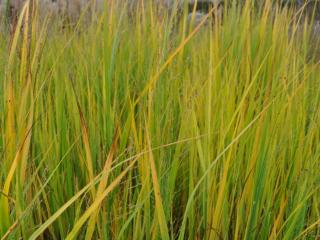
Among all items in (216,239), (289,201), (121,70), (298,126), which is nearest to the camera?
(216,239)

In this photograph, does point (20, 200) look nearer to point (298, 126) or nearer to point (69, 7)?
point (298, 126)

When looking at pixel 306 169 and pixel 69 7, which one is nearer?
pixel 306 169

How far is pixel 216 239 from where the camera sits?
0.76m

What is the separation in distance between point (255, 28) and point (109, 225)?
94 centimetres

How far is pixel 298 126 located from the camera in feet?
3.23

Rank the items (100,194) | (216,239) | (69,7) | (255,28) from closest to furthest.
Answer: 1. (100,194)
2. (216,239)
3. (255,28)
4. (69,7)

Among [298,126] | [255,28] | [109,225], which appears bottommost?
[109,225]

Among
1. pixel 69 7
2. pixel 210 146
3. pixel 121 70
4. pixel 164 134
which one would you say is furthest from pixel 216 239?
pixel 69 7

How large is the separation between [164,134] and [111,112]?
0.11m

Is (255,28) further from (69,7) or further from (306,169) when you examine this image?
(69,7)

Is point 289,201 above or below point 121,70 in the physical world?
below

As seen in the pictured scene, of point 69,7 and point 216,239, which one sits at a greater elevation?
point 69,7

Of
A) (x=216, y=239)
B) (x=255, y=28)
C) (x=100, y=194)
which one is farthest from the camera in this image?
(x=255, y=28)

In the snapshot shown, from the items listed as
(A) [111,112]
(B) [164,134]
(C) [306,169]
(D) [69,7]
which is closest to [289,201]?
(C) [306,169]
